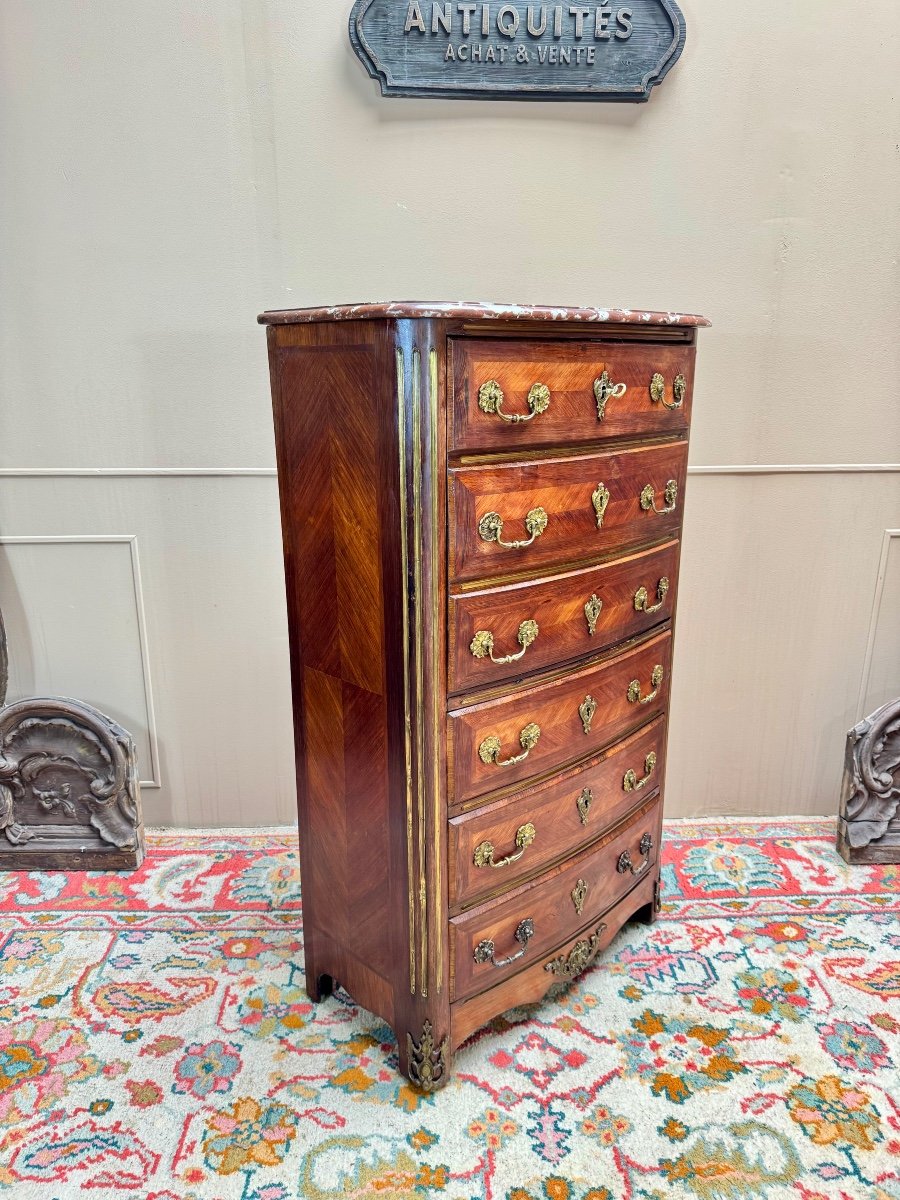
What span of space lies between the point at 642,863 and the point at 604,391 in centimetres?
118

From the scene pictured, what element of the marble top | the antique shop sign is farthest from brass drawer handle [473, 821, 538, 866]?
the antique shop sign

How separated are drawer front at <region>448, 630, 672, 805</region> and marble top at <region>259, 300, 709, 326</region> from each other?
68 centimetres

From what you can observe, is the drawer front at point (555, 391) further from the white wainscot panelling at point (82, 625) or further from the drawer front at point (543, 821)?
the white wainscot panelling at point (82, 625)

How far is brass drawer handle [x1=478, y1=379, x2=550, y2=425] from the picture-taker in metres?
1.34

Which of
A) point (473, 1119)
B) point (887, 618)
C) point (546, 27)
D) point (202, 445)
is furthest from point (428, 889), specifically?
point (546, 27)

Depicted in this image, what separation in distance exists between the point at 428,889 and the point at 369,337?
3.27 ft

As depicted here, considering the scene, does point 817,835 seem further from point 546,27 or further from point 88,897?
point 546,27

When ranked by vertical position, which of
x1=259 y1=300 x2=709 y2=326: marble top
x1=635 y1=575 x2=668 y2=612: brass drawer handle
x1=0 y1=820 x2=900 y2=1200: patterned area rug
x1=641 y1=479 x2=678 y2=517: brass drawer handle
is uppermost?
x1=259 y1=300 x2=709 y2=326: marble top

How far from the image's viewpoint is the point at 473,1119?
1.55 meters

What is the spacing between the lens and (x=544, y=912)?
1705mm

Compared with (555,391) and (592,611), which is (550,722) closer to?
(592,611)

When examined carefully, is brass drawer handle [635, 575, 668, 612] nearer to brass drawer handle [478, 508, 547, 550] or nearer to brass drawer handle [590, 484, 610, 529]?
brass drawer handle [590, 484, 610, 529]

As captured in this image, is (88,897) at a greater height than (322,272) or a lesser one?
lesser

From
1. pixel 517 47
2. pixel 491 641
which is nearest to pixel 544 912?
pixel 491 641
